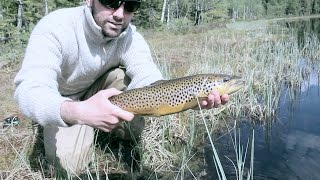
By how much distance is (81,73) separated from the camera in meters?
3.96

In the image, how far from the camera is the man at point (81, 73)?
241 cm

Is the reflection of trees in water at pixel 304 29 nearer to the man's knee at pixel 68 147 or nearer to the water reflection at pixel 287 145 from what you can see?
the water reflection at pixel 287 145

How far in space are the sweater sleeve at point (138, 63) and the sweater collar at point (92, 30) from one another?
32cm

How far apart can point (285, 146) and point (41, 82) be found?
3861mm

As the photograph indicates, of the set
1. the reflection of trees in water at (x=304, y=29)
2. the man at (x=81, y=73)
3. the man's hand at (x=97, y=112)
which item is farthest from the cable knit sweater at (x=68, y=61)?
the reflection of trees in water at (x=304, y=29)

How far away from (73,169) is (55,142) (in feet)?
1.14

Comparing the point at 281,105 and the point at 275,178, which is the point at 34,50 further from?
the point at 281,105

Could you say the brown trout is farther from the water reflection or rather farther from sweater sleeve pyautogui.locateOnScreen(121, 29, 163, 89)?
the water reflection

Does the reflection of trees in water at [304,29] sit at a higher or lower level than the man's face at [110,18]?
lower

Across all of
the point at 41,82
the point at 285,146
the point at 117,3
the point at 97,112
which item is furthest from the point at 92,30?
the point at 285,146

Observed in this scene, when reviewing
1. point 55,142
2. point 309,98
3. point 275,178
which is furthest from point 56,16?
point 309,98

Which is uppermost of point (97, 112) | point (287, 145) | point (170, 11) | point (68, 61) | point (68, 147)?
point (68, 61)

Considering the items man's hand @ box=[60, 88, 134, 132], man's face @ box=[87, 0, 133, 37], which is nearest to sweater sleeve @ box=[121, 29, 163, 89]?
man's face @ box=[87, 0, 133, 37]

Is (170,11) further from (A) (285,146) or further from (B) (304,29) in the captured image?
(A) (285,146)
